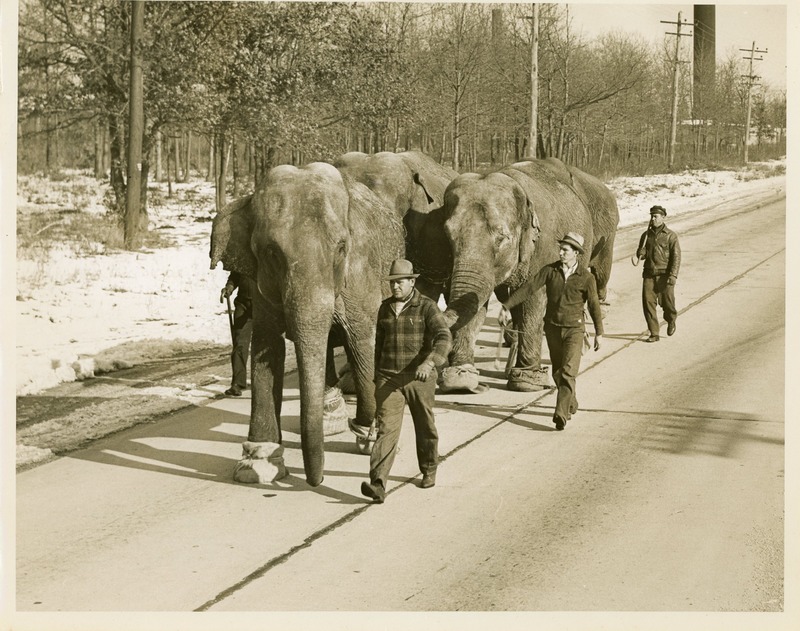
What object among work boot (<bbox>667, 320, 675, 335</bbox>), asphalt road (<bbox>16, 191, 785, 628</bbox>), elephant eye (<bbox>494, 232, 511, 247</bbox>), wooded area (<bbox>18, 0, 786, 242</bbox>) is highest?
wooded area (<bbox>18, 0, 786, 242</bbox>)

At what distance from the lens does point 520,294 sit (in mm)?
12438

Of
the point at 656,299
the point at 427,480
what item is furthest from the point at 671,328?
the point at 427,480

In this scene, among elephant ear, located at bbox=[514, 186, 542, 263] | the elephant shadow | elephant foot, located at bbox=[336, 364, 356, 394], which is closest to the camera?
the elephant shadow

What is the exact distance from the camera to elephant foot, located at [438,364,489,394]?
13930 mm

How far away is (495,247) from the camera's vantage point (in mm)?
13055

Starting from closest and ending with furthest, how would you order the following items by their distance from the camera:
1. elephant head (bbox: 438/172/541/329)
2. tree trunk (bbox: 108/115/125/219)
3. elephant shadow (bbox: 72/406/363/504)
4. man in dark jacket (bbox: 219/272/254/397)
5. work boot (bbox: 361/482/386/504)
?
work boot (bbox: 361/482/386/504) → elephant shadow (bbox: 72/406/363/504) → elephant head (bbox: 438/172/541/329) → man in dark jacket (bbox: 219/272/254/397) → tree trunk (bbox: 108/115/125/219)

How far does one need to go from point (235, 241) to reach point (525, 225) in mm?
4681

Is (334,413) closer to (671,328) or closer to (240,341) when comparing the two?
(240,341)

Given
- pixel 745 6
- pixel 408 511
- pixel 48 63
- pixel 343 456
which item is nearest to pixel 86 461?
pixel 343 456

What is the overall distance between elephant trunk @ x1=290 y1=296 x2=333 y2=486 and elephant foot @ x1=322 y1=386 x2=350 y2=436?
2432 millimetres

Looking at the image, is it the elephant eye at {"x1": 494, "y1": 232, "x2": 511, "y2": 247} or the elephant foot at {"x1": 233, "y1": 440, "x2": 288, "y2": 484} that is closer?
the elephant foot at {"x1": 233, "y1": 440, "x2": 288, "y2": 484}

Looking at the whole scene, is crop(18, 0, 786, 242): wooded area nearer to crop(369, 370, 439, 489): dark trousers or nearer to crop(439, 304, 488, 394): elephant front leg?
crop(439, 304, 488, 394): elephant front leg

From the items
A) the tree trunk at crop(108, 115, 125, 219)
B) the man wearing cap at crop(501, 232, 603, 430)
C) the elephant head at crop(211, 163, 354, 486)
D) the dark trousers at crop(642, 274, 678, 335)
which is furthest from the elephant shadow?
the tree trunk at crop(108, 115, 125, 219)

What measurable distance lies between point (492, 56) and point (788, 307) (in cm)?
3434
